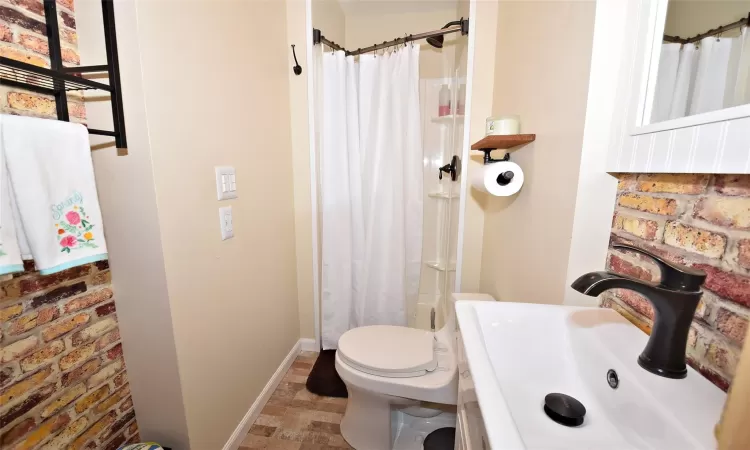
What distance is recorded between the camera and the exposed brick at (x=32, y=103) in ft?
2.66

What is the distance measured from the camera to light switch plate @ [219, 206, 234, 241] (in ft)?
4.18

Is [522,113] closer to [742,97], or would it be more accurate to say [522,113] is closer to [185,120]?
[742,97]

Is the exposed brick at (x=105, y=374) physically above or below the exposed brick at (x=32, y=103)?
below

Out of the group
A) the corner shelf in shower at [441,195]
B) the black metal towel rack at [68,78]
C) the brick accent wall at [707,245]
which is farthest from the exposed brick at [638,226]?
the black metal towel rack at [68,78]

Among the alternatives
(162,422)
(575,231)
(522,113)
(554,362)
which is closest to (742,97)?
(575,231)

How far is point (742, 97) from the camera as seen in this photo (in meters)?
0.53

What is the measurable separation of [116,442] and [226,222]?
3.02ft

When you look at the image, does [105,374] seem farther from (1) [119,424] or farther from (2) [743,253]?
(2) [743,253]

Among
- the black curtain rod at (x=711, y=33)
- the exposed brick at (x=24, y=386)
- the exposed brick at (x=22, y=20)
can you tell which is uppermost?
the exposed brick at (x=22, y=20)

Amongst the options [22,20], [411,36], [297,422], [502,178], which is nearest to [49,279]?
[22,20]

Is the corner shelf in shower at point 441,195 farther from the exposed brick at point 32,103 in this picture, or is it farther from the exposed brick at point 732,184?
the exposed brick at point 32,103

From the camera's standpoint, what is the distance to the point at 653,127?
670 mm

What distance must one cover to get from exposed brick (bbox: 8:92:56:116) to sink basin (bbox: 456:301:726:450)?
132 cm

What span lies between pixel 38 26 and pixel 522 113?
5.39 ft
